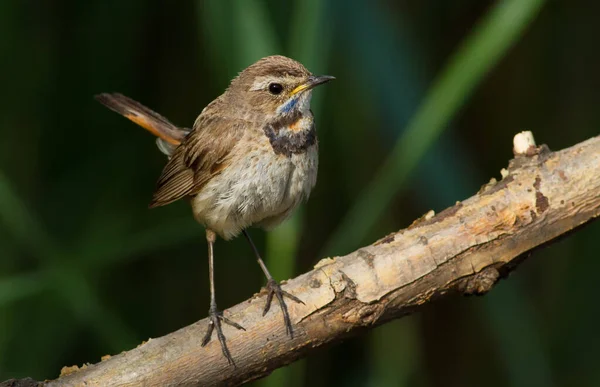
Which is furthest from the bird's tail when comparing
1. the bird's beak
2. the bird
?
the bird's beak

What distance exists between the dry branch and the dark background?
0.62m

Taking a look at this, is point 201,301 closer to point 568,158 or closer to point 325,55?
point 325,55

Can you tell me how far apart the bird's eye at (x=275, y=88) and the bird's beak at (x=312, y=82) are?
6 centimetres

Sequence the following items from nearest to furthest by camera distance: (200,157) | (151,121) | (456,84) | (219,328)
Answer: (219,328) < (456,84) < (200,157) < (151,121)

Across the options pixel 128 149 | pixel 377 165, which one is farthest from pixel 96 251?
pixel 377 165

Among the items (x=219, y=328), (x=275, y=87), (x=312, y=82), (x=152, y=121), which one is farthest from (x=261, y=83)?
(x=219, y=328)

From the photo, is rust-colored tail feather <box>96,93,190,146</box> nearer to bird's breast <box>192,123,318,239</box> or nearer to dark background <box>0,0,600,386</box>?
dark background <box>0,0,600,386</box>

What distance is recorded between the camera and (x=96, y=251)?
445cm

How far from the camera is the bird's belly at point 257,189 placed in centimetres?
357

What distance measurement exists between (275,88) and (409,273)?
110cm

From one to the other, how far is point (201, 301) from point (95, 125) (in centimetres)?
127

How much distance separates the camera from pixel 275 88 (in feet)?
12.2

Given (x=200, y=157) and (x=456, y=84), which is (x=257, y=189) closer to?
(x=200, y=157)

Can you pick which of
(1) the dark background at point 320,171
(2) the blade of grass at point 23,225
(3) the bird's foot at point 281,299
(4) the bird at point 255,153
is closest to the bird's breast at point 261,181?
(4) the bird at point 255,153
